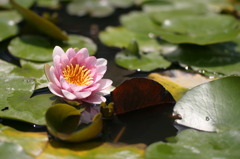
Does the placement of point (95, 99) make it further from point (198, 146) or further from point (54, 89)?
point (198, 146)

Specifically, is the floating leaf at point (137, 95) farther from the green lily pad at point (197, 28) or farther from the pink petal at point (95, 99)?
the green lily pad at point (197, 28)

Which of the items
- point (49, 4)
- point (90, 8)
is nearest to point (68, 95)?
point (90, 8)

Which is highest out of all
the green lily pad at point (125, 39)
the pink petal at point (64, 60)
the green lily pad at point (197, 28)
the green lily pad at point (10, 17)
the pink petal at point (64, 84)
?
the green lily pad at point (197, 28)

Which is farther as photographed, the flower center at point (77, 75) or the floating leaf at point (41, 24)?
the floating leaf at point (41, 24)

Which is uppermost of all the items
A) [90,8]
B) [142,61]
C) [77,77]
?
[90,8]

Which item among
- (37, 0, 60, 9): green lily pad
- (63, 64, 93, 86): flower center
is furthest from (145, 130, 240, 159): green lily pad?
(37, 0, 60, 9): green lily pad

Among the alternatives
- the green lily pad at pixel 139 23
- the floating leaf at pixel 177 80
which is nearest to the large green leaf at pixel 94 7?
the green lily pad at pixel 139 23

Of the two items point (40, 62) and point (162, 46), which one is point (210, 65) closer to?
point (162, 46)
